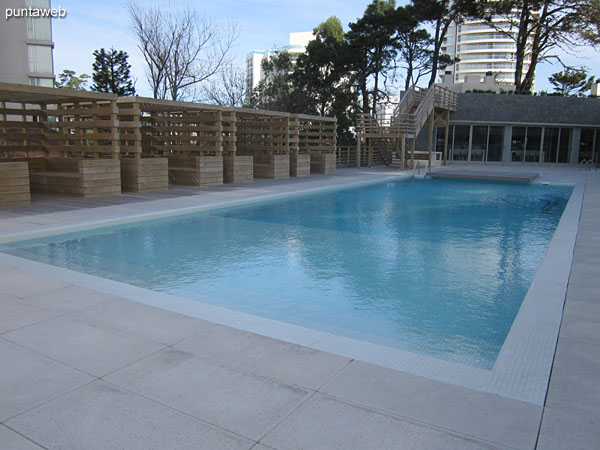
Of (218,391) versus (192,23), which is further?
(192,23)

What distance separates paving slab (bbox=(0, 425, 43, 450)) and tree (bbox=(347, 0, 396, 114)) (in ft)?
96.2

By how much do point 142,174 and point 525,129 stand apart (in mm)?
23604

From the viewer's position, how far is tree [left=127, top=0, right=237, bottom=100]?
2442 centimetres

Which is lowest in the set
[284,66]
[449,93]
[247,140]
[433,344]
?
[433,344]

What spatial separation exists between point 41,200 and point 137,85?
60.8 ft

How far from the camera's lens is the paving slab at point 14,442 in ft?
7.45

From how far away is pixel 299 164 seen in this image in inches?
715

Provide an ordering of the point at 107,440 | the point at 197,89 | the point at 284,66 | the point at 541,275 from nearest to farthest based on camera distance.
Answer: the point at 107,440 < the point at 541,275 < the point at 197,89 < the point at 284,66

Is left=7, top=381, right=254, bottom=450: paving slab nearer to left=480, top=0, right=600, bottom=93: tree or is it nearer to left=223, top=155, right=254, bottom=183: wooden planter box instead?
left=223, top=155, right=254, bottom=183: wooden planter box

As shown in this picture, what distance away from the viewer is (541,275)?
538 cm

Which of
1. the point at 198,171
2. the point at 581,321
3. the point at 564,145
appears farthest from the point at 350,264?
the point at 564,145

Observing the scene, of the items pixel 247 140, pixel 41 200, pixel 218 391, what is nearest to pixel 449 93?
pixel 247 140

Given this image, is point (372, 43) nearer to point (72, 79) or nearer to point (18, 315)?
point (18, 315)

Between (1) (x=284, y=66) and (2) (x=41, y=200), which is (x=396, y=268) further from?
(1) (x=284, y=66)
